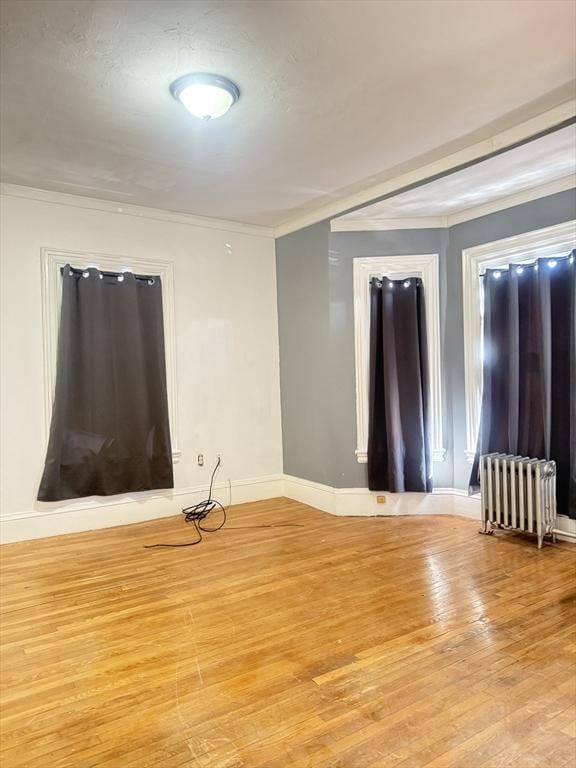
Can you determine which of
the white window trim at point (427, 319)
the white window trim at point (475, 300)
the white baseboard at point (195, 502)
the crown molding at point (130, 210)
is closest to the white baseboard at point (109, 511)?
the white baseboard at point (195, 502)

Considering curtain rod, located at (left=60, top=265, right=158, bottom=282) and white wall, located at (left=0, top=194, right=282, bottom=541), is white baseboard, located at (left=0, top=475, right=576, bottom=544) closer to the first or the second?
white wall, located at (left=0, top=194, right=282, bottom=541)

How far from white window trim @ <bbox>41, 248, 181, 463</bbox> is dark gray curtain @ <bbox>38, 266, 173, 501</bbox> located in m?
0.07

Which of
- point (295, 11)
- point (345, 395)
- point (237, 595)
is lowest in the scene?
point (237, 595)

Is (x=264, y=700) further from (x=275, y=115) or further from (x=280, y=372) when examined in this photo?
(x=280, y=372)

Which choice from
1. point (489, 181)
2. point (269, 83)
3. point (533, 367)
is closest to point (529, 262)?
point (489, 181)

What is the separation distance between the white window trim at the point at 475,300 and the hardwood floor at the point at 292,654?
110 centimetres

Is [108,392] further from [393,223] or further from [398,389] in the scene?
[393,223]

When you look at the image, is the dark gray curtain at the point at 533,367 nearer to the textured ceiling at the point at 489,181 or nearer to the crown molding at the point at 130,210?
the textured ceiling at the point at 489,181

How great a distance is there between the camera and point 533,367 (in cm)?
410

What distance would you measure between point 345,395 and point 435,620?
8.03 feet

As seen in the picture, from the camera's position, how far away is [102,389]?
14.9ft

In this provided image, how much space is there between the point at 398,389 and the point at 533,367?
3.69ft

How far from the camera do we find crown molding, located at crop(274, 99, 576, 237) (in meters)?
3.14

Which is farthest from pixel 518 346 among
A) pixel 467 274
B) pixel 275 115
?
pixel 275 115
